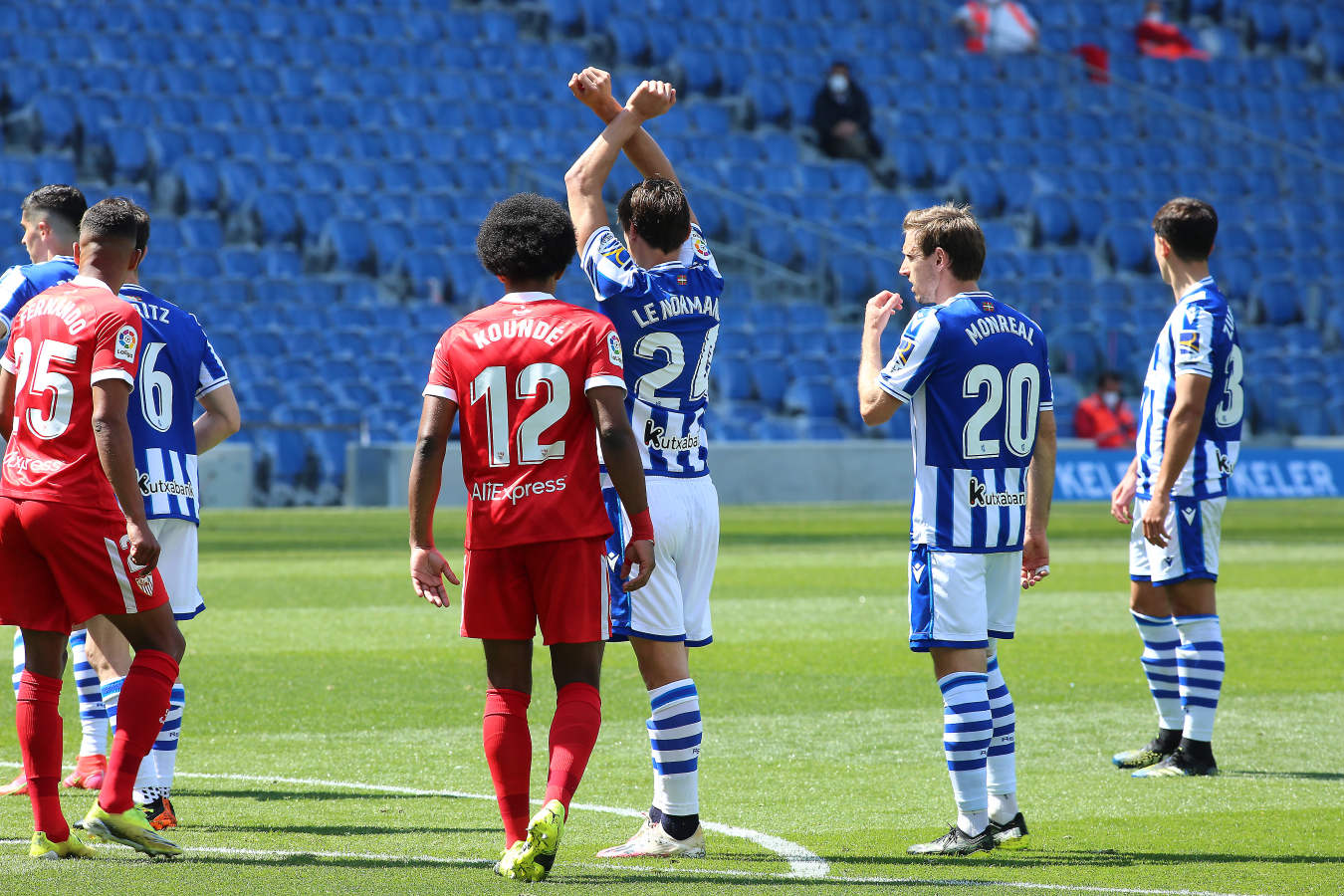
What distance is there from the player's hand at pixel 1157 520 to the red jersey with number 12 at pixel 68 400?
3797 millimetres

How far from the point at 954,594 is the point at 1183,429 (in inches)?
72.5

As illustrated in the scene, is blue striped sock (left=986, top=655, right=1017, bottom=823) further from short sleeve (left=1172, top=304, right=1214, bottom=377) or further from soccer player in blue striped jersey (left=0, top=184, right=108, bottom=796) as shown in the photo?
soccer player in blue striped jersey (left=0, top=184, right=108, bottom=796)

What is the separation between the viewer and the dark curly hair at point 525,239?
15.8 feet

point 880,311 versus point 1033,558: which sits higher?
point 880,311

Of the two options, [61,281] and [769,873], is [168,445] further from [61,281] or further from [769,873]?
[769,873]

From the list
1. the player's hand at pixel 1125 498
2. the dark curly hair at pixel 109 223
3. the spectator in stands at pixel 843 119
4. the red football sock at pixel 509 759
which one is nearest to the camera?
the red football sock at pixel 509 759

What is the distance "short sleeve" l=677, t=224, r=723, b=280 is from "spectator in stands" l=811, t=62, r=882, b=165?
2624 cm

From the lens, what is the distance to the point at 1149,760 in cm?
688

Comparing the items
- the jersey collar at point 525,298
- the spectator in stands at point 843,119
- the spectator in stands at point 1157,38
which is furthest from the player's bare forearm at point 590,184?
the spectator in stands at point 1157,38

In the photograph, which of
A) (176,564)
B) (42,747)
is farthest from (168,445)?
(42,747)

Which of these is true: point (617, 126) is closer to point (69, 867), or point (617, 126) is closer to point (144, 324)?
point (144, 324)

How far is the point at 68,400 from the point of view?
4965 millimetres

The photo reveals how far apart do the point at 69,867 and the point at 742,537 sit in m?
14.1

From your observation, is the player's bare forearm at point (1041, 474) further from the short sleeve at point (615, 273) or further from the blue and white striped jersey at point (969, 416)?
the short sleeve at point (615, 273)
